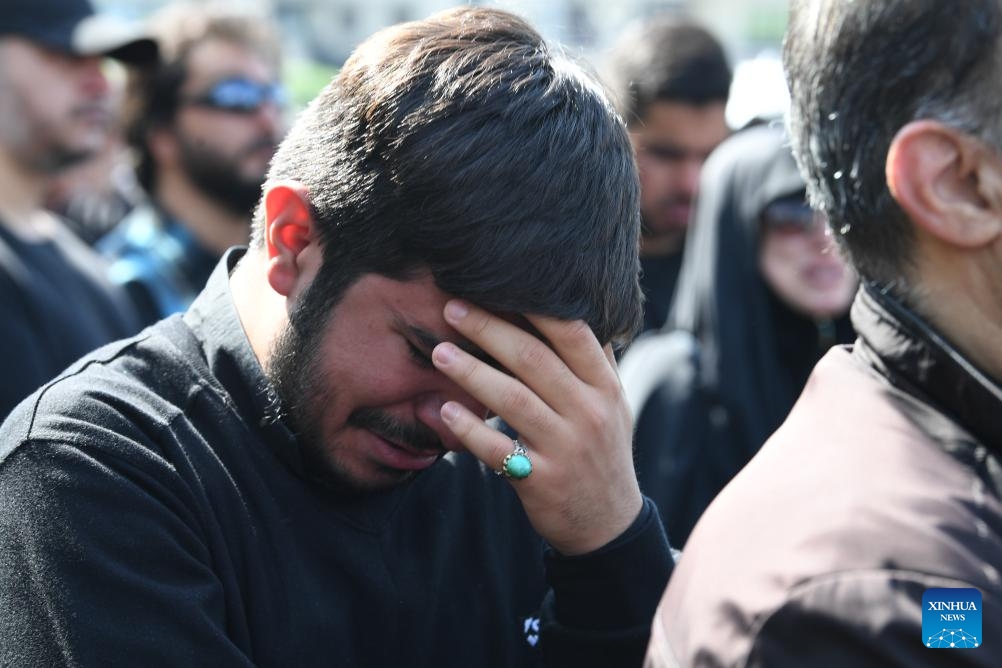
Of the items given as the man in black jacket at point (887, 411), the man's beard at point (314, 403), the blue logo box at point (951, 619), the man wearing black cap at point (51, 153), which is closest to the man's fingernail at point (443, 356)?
the man's beard at point (314, 403)

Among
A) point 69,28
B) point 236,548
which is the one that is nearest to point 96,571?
point 236,548

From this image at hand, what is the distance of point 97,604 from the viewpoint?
1.71 m

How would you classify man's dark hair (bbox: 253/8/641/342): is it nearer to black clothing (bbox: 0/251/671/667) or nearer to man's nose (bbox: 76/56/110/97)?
black clothing (bbox: 0/251/671/667)

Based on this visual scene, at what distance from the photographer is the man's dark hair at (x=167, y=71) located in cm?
500

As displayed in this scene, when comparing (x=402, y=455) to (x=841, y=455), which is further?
(x=402, y=455)

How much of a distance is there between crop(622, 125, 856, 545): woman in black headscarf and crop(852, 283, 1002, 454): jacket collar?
200 centimetres

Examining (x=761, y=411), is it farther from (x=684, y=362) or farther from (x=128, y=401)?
(x=128, y=401)

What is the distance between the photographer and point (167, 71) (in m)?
5.00

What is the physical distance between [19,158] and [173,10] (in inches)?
51.6

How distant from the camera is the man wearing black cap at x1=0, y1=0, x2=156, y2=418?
3754 mm

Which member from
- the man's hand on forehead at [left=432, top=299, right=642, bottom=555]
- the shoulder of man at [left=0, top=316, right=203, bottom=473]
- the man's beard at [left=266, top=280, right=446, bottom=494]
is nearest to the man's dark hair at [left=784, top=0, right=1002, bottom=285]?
the man's hand on forehead at [left=432, top=299, right=642, bottom=555]

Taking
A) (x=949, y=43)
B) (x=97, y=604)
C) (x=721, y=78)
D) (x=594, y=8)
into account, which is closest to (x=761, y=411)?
(x=721, y=78)

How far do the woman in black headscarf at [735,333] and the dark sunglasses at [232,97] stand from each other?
192 cm

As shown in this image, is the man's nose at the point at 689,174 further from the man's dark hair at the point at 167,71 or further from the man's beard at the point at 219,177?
the man's dark hair at the point at 167,71
